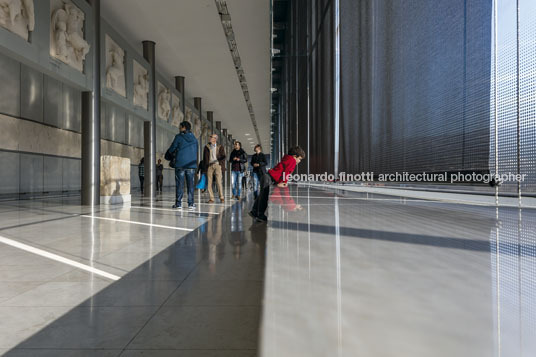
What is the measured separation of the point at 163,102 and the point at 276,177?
1291 centimetres

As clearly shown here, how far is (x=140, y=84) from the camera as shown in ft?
42.6

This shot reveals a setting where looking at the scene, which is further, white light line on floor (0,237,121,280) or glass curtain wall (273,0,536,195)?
glass curtain wall (273,0,536,195)

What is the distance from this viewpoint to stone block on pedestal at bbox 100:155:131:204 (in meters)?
9.38

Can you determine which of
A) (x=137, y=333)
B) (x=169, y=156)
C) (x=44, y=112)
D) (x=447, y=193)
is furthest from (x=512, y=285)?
(x=44, y=112)

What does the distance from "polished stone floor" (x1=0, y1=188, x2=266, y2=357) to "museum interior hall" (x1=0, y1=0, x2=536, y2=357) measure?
0.5 inches

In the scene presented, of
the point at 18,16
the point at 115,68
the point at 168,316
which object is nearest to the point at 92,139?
the point at 18,16

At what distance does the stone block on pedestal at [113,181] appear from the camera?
9.38 meters

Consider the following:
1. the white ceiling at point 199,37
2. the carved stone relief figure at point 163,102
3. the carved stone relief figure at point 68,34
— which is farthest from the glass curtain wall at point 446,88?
the carved stone relief figure at point 163,102

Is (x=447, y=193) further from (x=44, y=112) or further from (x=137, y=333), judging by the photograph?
(x=44, y=112)

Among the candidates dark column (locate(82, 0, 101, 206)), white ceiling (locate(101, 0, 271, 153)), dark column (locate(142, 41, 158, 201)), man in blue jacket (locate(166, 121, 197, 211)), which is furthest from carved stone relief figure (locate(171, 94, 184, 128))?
man in blue jacket (locate(166, 121, 197, 211))

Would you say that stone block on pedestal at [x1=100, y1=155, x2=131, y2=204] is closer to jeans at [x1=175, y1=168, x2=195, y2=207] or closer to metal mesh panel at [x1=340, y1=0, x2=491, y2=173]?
jeans at [x1=175, y1=168, x2=195, y2=207]

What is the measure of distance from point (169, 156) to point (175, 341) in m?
6.40

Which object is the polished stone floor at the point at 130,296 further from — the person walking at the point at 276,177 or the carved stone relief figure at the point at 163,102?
the carved stone relief figure at the point at 163,102

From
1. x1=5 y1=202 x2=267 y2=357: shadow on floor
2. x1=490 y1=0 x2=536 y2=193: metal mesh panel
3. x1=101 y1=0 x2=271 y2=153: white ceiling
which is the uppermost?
x1=101 y1=0 x2=271 y2=153: white ceiling
